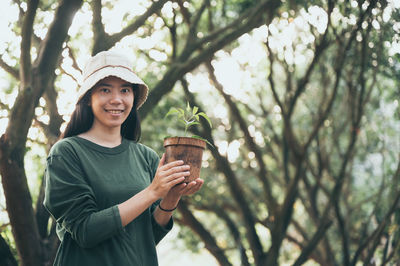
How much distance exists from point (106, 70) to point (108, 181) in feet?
1.78

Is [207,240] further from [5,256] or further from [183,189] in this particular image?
[183,189]

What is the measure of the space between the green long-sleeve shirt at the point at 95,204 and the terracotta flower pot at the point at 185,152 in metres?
0.26

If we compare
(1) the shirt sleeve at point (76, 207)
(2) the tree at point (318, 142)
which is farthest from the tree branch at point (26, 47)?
(2) the tree at point (318, 142)

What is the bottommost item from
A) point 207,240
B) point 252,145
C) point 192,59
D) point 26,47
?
point 207,240

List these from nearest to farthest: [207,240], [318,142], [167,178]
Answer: [167,178] → [207,240] → [318,142]

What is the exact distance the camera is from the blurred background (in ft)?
13.0

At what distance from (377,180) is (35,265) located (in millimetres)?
8519

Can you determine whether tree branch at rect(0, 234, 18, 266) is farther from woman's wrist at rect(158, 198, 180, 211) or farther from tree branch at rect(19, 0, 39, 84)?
woman's wrist at rect(158, 198, 180, 211)

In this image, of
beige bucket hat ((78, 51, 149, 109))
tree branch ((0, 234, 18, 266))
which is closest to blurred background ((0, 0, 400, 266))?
tree branch ((0, 234, 18, 266))

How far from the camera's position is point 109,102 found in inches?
98.1

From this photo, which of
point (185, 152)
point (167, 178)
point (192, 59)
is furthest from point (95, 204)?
point (192, 59)

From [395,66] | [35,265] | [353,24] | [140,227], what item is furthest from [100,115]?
[395,66]

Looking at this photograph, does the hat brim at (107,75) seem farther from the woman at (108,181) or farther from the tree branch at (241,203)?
the tree branch at (241,203)

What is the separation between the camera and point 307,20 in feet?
21.6
